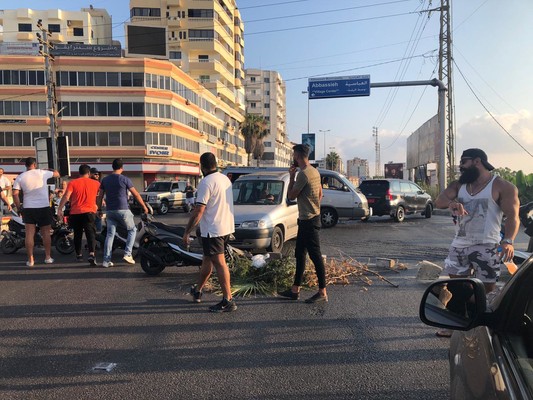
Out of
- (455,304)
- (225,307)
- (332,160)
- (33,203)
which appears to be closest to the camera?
(455,304)

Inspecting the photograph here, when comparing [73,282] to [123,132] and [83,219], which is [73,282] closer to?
[83,219]

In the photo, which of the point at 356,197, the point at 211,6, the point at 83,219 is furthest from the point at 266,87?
the point at 83,219

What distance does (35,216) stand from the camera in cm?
861

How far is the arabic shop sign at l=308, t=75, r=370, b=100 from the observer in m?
23.0

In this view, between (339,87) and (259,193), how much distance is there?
49.1 ft

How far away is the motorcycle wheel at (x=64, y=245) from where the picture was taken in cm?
1014

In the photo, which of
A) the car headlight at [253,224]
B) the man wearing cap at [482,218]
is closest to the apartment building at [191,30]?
the car headlight at [253,224]

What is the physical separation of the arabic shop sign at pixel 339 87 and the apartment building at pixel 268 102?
74598 mm

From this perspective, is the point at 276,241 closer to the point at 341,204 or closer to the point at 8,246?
the point at 8,246

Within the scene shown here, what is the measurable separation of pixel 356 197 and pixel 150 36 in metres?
45.6

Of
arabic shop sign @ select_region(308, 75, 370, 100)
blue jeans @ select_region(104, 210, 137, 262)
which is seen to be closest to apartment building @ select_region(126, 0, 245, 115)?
arabic shop sign @ select_region(308, 75, 370, 100)

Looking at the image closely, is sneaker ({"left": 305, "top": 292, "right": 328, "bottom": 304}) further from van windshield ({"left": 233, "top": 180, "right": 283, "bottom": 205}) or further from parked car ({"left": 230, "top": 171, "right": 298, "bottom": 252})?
van windshield ({"left": 233, "top": 180, "right": 283, "bottom": 205})

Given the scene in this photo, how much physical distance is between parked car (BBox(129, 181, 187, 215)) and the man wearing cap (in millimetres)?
23212

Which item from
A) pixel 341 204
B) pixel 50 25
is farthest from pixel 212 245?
pixel 50 25
